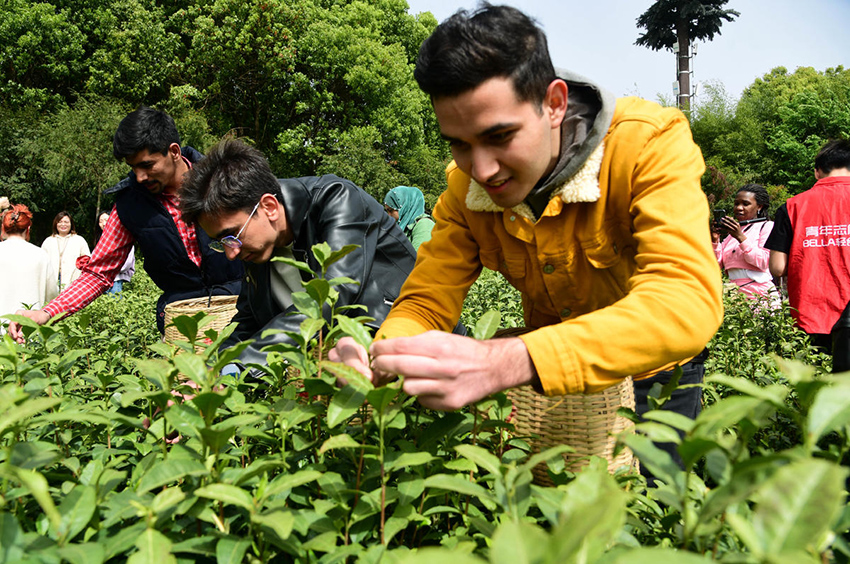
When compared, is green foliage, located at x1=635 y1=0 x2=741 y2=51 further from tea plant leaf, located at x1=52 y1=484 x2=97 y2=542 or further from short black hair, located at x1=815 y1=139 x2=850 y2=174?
tea plant leaf, located at x1=52 y1=484 x2=97 y2=542

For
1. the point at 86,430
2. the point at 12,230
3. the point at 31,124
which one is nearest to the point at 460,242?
the point at 86,430

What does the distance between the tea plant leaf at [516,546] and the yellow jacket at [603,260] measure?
0.67 meters

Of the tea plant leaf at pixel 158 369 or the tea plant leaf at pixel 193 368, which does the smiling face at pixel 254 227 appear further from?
the tea plant leaf at pixel 193 368

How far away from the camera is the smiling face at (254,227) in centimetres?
281

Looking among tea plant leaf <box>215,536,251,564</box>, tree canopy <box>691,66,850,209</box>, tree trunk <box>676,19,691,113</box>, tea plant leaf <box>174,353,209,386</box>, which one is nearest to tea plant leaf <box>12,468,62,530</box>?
tea plant leaf <box>215,536,251,564</box>

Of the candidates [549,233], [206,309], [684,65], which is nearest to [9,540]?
[549,233]

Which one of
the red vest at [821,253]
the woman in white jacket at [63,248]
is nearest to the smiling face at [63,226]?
the woman in white jacket at [63,248]

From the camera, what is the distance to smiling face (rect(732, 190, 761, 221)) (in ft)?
21.4

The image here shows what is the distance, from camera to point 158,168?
12.3 feet

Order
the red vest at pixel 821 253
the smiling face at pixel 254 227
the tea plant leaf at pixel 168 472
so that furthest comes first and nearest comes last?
the red vest at pixel 821 253
the smiling face at pixel 254 227
the tea plant leaf at pixel 168 472

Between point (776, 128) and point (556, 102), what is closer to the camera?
point (556, 102)

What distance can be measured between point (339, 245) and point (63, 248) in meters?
9.39

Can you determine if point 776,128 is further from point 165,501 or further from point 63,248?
point 165,501

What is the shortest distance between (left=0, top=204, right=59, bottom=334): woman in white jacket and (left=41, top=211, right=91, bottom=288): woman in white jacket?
4.02 meters
